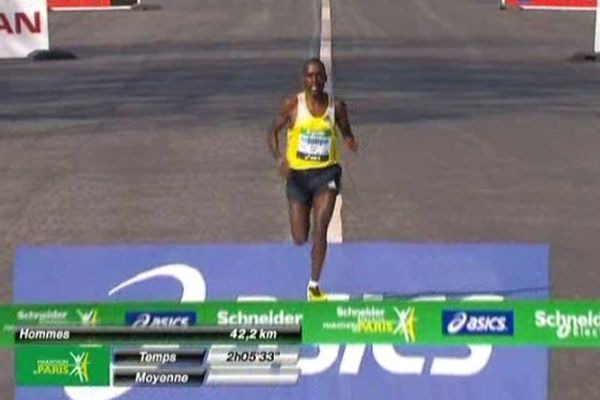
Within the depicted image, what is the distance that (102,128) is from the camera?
94.6 ft

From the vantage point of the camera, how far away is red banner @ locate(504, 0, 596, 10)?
59.4 meters

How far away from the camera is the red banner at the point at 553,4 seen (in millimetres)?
59375

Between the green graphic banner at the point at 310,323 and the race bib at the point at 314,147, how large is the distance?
13.0ft

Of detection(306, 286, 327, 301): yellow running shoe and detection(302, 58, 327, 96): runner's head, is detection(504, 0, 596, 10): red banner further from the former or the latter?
detection(306, 286, 327, 301): yellow running shoe

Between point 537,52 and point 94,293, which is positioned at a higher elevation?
point 94,293

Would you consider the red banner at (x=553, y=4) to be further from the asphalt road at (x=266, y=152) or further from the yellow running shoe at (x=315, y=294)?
the yellow running shoe at (x=315, y=294)

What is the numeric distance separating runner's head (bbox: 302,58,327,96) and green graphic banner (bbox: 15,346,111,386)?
3.44 metres

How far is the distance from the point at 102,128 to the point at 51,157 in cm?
381

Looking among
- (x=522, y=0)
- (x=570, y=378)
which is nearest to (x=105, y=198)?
(x=570, y=378)

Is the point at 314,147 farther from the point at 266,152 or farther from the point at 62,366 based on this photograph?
the point at 266,152

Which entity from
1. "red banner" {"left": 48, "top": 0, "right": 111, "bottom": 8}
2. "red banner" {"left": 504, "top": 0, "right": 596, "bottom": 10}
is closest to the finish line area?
"red banner" {"left": 504, "top": 0, "right": 596, "bottom": 10}

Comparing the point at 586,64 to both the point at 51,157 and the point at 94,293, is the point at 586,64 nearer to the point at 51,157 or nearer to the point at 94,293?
the point at 51,157

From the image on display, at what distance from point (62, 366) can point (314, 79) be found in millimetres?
3686

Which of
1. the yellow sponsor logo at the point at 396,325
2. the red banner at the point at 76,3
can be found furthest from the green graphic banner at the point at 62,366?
the red banner at the point at 76,3
